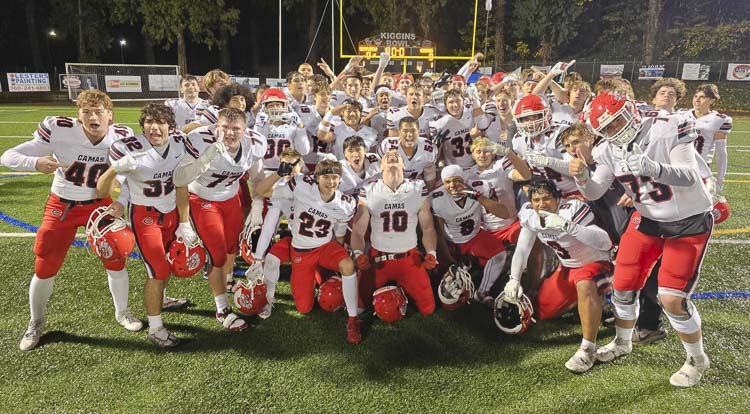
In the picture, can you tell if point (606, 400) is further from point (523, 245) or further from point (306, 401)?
point (306, 401)

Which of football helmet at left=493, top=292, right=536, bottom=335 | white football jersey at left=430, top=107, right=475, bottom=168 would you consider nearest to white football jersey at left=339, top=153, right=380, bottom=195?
white football jersey at left=430, top=107, right=475, bottom=168

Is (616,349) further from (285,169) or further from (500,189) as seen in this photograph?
(285,169)

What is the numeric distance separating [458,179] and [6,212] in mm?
7151

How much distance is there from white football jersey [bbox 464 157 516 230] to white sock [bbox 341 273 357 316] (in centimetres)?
165

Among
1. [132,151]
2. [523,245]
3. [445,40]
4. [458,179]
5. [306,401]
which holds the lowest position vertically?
[306,401]

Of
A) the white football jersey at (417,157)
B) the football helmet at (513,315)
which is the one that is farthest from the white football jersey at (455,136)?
the football helmet at (513,315)

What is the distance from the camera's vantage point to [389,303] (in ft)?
14.3

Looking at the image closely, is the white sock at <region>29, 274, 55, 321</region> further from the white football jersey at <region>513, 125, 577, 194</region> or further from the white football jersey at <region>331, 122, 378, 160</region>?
the white football jersey at <region>513, 125, 577, 194</region>

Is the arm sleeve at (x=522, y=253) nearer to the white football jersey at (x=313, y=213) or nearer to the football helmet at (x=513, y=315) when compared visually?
the football helmet at (x=513, y=315)

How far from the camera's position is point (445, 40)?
37.7m

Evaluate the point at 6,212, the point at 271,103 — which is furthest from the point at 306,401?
the point at 6,212

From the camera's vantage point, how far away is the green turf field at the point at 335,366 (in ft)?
11.0

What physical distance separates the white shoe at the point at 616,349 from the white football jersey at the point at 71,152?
4367mm

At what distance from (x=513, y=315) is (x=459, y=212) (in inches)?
47.7
